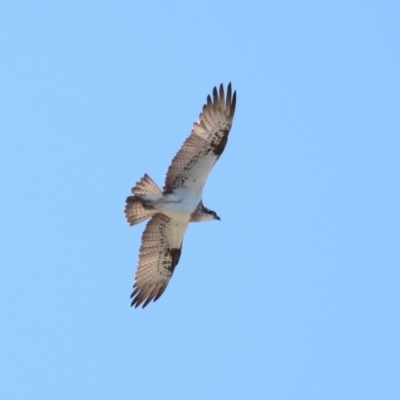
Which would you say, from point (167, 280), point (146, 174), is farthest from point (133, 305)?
point (146, 174)

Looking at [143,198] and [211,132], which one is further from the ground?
[211,132]

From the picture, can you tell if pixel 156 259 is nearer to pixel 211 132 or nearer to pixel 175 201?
pixel 175 201

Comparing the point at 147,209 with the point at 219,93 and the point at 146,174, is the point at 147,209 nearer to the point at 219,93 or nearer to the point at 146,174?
the point at 146,174

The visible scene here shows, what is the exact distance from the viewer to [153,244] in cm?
2105

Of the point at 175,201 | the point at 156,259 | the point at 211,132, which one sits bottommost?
the point at 156,259

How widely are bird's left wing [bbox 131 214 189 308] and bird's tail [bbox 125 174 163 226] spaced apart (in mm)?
436

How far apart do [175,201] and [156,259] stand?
4.49 feet

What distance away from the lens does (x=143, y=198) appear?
20.2 m

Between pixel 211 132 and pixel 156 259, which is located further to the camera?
pixel 156 259

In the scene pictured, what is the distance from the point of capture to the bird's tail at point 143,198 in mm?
20172

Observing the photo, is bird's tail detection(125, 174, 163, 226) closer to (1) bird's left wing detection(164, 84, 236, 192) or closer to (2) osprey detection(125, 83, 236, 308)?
(2) osprey detection(125, 83, 236, 308)

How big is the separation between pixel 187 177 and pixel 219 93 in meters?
1.40

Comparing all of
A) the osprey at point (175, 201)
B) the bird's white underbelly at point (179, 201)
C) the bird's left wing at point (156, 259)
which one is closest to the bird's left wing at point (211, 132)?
the osprey at point (175, 201)

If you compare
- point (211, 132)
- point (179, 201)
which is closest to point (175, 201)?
point (179, 201)
